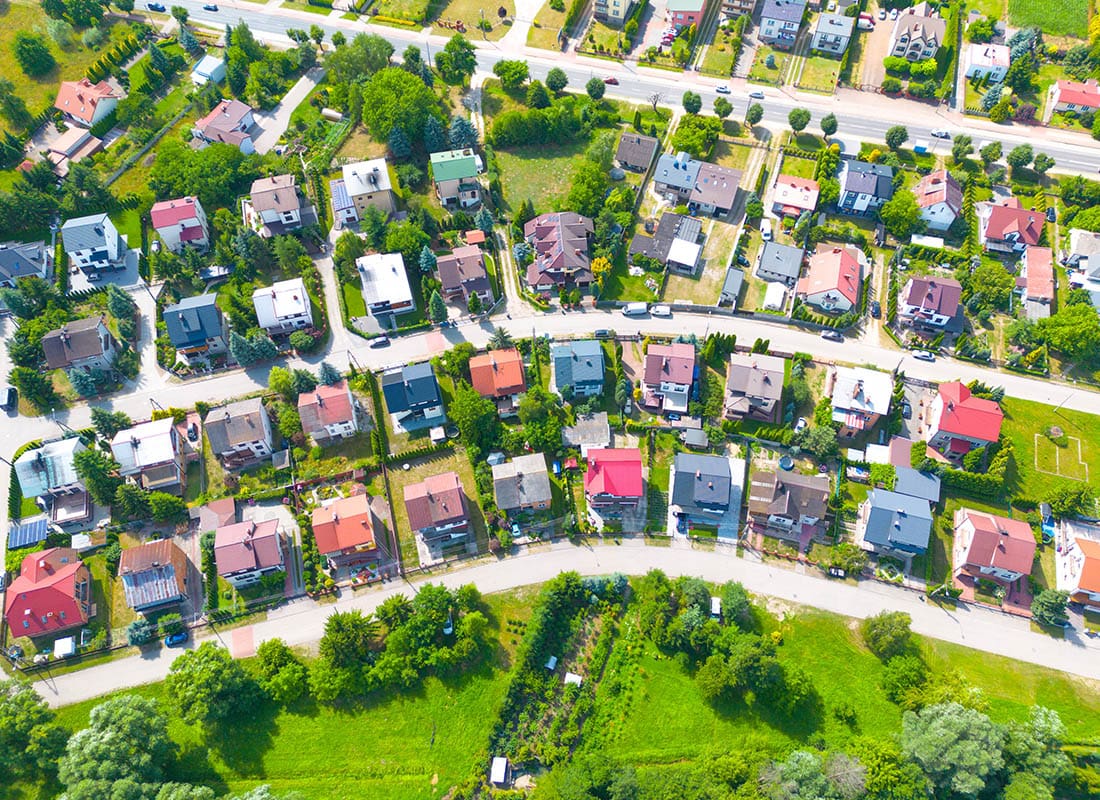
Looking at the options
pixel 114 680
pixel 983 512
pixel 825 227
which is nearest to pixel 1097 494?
pixel 983 512

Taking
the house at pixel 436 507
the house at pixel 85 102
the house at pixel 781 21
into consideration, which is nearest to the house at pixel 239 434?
A: the house at pixel 436 507

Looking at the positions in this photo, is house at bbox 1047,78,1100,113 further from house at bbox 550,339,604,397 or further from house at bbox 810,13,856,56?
house at bbox 550,339,604,397

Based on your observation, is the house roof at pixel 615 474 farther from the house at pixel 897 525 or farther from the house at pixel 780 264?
the house at pixel 780 264

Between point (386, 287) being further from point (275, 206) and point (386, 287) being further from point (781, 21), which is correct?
point (781, 21)

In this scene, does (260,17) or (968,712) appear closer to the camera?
(968,712)

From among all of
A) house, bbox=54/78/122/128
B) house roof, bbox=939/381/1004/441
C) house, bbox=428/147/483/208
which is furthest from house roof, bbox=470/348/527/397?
house, bbox=54/78/122/128

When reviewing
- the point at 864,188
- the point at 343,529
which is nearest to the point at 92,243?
the point at 343,529

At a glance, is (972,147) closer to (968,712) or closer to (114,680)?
(968,712)
